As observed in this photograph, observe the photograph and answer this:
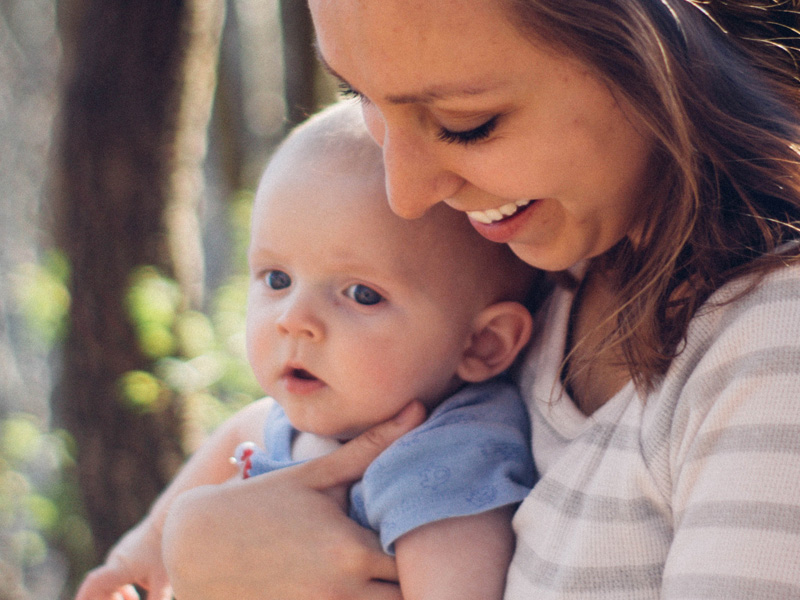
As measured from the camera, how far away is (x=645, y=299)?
117 cm

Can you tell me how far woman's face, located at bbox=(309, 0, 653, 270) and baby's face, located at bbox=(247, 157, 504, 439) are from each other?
29cm

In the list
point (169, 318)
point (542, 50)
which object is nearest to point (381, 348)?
point (542, 50)

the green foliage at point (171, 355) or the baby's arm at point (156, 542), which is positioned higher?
the baby's arm at point (156, 542)

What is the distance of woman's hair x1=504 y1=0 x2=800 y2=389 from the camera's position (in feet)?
3.42

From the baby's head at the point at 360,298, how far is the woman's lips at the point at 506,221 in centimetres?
24

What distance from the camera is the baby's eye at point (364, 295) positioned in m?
1.56

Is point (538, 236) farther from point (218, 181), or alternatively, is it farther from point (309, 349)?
point (218, 181)

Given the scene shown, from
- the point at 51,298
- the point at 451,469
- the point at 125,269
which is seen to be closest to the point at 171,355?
the point at 125,269

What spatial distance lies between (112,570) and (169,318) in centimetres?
134

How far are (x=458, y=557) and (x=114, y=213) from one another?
91.1 inches

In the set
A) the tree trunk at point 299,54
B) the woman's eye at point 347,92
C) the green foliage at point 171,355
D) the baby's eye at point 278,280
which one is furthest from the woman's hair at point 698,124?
the tree trunk at point 299,54

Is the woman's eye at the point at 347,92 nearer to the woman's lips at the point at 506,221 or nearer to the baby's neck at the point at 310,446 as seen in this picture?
the woman's lips at the point at 506,221

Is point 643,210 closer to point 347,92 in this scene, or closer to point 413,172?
point 413,172

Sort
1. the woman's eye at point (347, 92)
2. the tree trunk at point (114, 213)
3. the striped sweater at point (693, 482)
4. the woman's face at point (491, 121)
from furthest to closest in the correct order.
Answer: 1. the tree trunk at point (114, 213)
2. the woman's eye at point (347, 92)
3. the woman's face at point (491, 121)
4. the striped sweater at point (693, 482)
